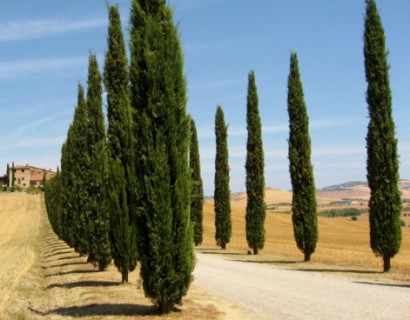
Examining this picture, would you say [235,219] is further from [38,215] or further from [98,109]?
[98,109]

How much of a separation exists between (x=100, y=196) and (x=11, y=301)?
668cm

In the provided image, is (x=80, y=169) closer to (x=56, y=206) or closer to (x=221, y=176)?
(x=221, y=176)

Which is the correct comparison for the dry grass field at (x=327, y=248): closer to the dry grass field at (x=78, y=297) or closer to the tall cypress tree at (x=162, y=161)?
the dry grass field at (x=78, y=297)

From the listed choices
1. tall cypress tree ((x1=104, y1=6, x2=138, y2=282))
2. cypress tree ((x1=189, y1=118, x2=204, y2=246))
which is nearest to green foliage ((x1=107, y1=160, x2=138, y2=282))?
tall cypress tree ((x1=104, y1=6, x2=138, y2=282))

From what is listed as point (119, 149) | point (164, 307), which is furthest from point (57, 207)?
point (164, 307)

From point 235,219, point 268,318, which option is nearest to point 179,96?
point 268,318

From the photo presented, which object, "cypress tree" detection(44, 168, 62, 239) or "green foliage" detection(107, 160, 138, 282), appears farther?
"cypress tree" detection(44, 168, 62, 239)

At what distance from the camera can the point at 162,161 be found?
1075 cm

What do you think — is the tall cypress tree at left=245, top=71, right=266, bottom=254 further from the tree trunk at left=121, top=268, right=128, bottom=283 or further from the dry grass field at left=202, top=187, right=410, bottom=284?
the tree trunk at left=121, top=268, right=128, bottom=283

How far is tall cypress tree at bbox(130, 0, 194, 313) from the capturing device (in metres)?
10.5

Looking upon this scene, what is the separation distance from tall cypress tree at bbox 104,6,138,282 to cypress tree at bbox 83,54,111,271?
1574mm

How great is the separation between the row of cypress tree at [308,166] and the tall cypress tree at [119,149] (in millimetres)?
11049

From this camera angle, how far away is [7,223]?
201ft

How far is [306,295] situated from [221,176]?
87.2 ft
